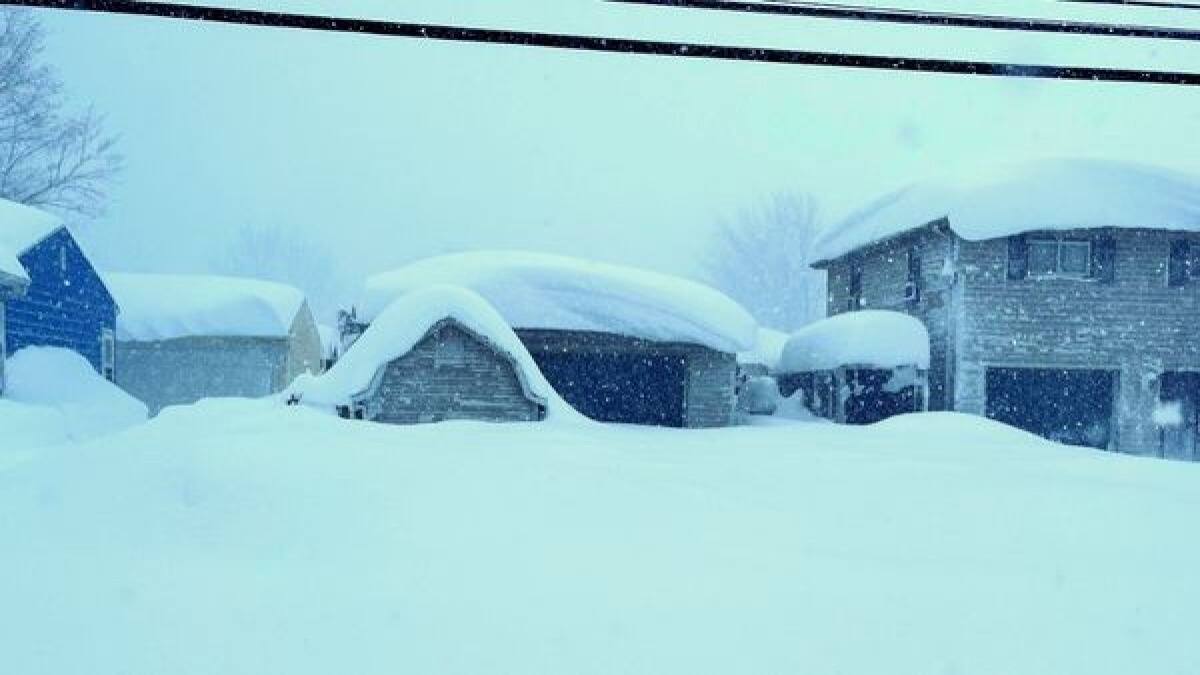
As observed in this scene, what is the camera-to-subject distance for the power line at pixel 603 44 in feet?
12.1

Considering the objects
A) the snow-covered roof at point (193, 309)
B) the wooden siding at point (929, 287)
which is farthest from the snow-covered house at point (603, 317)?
the snow-covered roof at point (193, 309)

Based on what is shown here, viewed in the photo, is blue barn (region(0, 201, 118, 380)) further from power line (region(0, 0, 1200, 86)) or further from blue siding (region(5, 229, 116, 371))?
power line (region(0, 0, 1200, 86))

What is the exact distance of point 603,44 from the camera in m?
4.02

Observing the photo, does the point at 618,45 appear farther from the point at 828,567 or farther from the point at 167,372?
the point at 167,372

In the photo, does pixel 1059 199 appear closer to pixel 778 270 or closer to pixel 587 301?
pixel 587 301

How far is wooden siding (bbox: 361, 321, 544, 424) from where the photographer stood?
1277 cm

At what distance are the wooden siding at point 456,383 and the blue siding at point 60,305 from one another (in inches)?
332

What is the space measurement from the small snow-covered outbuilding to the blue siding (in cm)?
1695

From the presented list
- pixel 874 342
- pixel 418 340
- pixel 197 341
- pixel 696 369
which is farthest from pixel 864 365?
pixel 197 341

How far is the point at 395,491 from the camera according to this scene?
5449 millimetres

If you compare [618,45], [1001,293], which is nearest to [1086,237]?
[1001,293]

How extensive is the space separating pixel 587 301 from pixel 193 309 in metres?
14.6

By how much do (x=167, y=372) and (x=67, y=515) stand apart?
834 inches

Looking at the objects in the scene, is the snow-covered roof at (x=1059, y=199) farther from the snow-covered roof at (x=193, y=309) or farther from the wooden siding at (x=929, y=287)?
the snow-covered roof at (x=193, y=309)
